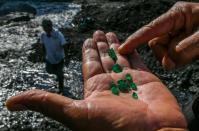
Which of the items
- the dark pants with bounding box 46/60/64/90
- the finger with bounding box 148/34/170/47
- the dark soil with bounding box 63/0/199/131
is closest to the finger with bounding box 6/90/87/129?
the finger with bounding box 148/34/170/47

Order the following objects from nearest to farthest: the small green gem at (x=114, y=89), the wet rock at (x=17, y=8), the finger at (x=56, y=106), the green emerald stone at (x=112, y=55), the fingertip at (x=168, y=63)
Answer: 1. the finger at (x=56, y=106)
2. the fingertip at (x=168, y=63)
3. the small green gem at (x=114, y=89)
4. the green emerald stone at (x=112, y=55)
5. the wet rock at (x=17, y=8)

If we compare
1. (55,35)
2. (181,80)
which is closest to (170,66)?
(55,35)

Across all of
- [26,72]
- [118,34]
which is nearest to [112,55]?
[26,72]

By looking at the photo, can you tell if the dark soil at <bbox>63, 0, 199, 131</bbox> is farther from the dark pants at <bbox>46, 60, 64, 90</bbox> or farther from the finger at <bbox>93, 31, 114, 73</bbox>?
the finger at <bbox>93, 31, 114, 73</bbox>

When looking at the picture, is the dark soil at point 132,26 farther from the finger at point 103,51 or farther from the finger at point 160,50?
the finger at point 160,50

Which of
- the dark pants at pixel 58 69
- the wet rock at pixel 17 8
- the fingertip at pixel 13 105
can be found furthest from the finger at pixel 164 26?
the wet rock at pixel 17 8

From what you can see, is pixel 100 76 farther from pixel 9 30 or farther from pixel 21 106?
pixel 9 30
